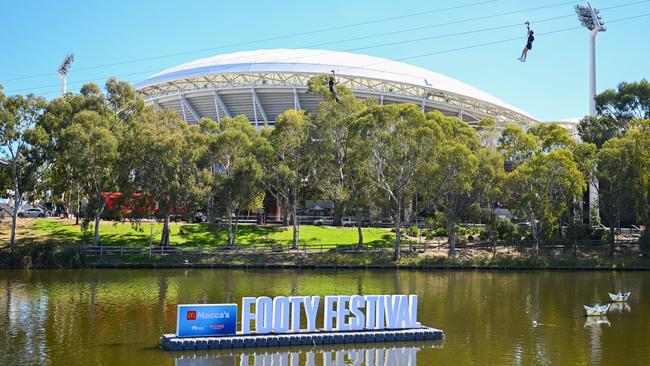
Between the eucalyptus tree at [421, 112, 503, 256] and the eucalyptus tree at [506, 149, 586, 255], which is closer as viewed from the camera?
the eucalyptus tree at [421, 112, 503, 256]

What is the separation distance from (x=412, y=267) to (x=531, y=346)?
29.8m

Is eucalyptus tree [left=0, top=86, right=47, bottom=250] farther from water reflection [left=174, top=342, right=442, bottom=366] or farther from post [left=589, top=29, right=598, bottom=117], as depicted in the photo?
post [left=589, top=29, right=598, bottom=117]

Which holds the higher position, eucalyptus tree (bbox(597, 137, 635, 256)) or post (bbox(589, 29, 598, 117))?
post (bbox(589, 29, 598, 117))

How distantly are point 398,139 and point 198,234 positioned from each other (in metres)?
22.4

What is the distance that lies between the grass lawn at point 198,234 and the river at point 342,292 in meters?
11.4

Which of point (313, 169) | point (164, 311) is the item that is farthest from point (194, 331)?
point (313, 169)

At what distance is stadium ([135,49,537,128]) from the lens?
91812mm

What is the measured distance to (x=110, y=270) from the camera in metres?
50.8

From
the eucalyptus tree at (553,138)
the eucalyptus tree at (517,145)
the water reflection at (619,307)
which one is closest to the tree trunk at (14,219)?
the water reflection at (619,307)

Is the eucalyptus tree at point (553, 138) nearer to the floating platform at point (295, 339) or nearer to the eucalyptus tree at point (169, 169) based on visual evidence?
the eucalyptus tree at point (169, 169)

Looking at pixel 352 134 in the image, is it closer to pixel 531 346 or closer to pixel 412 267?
pixel 412 267

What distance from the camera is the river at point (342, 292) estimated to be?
22984 millimetres

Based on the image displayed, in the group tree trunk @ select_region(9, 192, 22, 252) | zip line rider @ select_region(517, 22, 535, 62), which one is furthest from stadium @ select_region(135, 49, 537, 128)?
zip line rider @ select_region(517, 22, 535, 62)

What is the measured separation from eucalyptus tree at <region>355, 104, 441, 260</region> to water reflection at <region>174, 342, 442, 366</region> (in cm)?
3250
